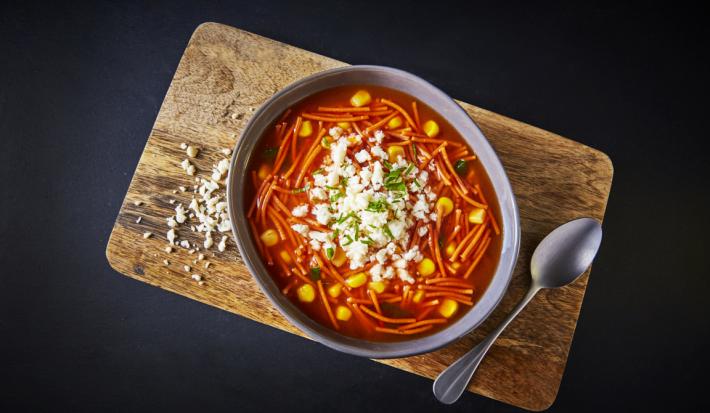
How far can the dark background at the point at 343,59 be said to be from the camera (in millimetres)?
4113

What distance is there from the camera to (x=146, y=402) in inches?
163

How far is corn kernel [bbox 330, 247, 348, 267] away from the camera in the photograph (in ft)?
10.7

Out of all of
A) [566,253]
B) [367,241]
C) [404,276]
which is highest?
[566,253]

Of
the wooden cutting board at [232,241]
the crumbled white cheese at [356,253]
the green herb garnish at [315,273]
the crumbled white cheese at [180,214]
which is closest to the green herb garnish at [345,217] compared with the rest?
the crumbled white cheese at [356,253]

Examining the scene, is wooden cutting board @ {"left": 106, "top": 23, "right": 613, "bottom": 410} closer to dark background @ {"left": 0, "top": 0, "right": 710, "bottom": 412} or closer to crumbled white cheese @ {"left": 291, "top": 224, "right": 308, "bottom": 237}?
crumbled white cheese @ {"left": 291, "top": 224, "right": 308, "bottom": 237}

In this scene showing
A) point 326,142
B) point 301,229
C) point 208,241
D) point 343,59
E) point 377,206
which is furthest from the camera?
point 343,59

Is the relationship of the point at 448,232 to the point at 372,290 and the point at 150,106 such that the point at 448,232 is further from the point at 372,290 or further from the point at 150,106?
the point at 150,106

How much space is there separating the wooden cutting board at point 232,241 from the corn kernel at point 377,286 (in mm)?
560

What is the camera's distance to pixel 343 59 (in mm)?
4426

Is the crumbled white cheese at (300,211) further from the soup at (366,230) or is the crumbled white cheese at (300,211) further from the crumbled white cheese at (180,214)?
the crumbled white cheese at (180,214)

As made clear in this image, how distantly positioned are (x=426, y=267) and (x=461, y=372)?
0.74 m

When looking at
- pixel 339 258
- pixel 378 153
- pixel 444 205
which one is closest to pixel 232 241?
pixel 339 258

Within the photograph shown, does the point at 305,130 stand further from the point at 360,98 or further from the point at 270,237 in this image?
the point at 270,237

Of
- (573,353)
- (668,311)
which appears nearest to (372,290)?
(573,353)
